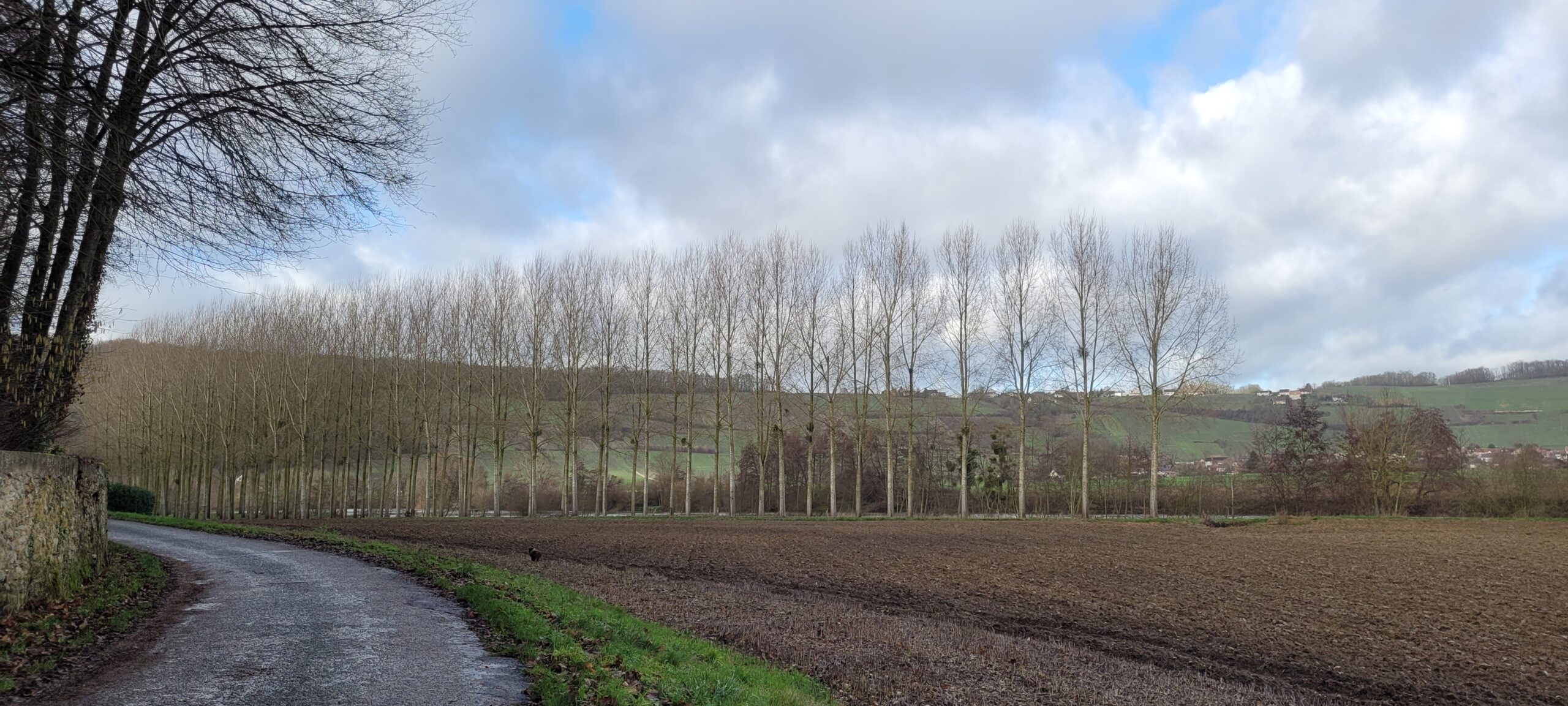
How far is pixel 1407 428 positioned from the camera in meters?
47.2

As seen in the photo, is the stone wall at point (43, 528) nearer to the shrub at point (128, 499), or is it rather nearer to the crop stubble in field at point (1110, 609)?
the crop stubble in field at point (1110, 609)

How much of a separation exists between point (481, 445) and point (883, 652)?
1761 inches

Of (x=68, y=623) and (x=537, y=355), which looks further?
(x=537, y=355)

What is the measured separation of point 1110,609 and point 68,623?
14.9m

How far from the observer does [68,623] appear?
9609mm

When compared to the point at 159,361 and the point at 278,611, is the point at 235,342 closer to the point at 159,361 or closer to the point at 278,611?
the point at 159,361

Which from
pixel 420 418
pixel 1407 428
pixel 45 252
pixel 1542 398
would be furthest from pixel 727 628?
pixel 1542 398

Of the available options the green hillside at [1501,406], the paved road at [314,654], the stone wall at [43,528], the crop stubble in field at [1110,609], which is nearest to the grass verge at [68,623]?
the stone wall at [43,528]

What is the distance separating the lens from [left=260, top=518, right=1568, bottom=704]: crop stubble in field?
31.3ft

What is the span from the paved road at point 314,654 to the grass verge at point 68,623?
21.0 inches

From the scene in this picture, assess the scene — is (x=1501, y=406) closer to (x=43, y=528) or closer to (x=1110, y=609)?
(x=1110, y=609)

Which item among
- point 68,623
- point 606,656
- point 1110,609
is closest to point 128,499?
point 68,623

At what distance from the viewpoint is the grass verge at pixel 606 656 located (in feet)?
23.4

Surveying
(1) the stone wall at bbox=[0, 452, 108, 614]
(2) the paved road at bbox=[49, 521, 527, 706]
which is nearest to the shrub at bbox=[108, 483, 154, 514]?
(2) the paved road at bbox=[49, 521, 527, 706]
